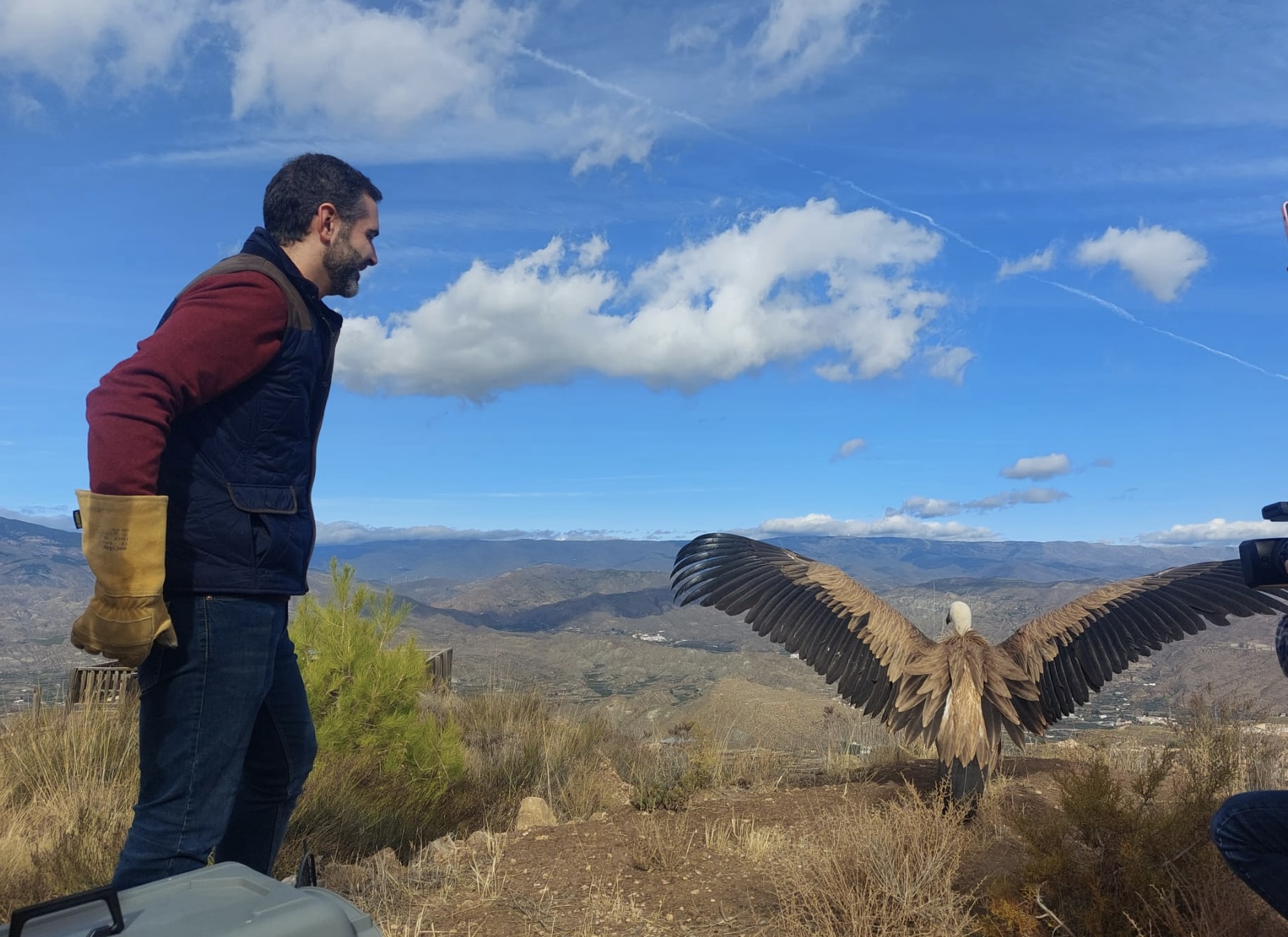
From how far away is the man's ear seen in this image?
2750mm

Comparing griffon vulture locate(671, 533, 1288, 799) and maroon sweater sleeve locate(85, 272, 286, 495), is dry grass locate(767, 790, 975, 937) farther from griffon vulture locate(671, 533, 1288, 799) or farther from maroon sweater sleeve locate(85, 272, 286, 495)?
maroon sweater sleeve locate(85, 272, 286, 495)

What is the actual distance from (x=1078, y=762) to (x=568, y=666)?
17436 millimetres

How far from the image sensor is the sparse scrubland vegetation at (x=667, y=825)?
3182 mm

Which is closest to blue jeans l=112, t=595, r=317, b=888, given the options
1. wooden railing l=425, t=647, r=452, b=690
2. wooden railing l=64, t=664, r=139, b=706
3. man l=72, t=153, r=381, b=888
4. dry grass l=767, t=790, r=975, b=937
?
man l=72, t=153, r=381, b=888

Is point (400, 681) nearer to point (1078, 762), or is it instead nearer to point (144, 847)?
point (144, 847)

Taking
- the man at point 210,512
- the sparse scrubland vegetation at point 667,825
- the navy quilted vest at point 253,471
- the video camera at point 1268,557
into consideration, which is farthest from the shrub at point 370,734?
the video camera at point 1268,557

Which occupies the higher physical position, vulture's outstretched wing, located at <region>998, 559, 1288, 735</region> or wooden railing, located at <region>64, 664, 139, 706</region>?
vulture's outstretched wing, located at <region>998, 559, 1288, 735</region>

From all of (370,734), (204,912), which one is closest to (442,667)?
(370,734)

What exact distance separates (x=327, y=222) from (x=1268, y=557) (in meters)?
2.75

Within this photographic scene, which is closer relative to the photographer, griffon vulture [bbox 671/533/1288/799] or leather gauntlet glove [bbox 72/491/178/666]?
leather gauntlet glove [bbox 72/491/178/666]

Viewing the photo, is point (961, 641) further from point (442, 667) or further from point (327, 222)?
point (442, 667)

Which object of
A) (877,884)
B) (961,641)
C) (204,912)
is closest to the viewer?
(204,912)

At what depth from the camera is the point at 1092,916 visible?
3.00m

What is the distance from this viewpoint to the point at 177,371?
2281mm
